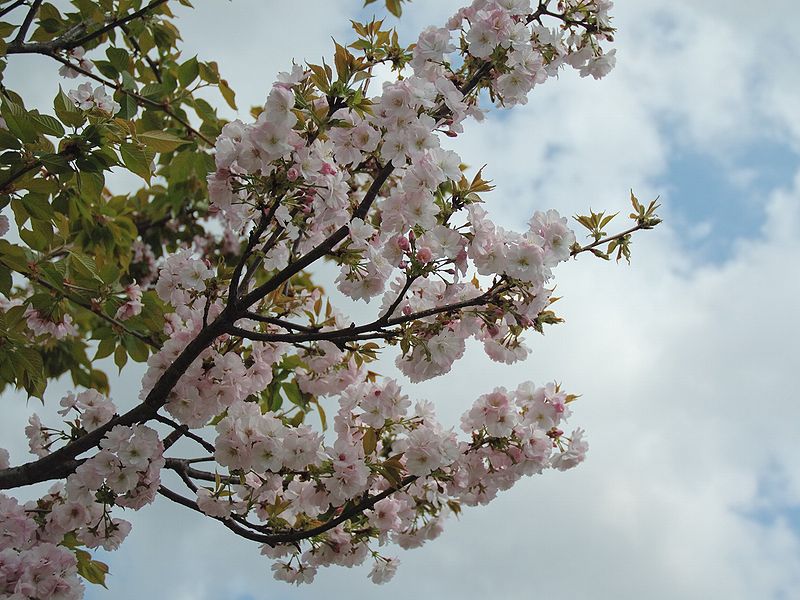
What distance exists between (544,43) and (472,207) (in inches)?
26.4

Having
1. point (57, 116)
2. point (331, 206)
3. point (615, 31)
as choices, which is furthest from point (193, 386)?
point (615, 31)

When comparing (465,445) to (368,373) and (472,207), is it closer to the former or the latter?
(368,373)

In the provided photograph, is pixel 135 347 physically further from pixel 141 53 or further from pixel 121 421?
pixel 141 53

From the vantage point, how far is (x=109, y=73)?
10.7 feet

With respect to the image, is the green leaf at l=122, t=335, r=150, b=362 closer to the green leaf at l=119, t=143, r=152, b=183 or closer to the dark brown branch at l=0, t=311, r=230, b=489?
the dark brown branch at l=0, t=311, r=230, b=489

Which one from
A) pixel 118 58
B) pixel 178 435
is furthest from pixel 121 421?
pixel 118 58

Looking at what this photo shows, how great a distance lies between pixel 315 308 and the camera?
2.83m

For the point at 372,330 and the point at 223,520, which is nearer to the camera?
the point at 372,330

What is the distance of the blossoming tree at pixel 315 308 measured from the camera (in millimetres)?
2074

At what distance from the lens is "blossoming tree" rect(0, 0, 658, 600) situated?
207 centimetres

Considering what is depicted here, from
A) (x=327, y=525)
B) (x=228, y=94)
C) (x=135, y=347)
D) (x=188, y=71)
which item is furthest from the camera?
(x=228, y=94)

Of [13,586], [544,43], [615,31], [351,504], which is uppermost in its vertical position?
[615,31]

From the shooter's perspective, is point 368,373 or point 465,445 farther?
point 368,373

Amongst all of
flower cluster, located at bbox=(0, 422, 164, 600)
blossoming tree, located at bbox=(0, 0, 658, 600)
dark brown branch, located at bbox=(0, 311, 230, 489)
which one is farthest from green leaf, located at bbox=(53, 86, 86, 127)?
flower cluster, located at bbox=(0, 422, 164, 600)
